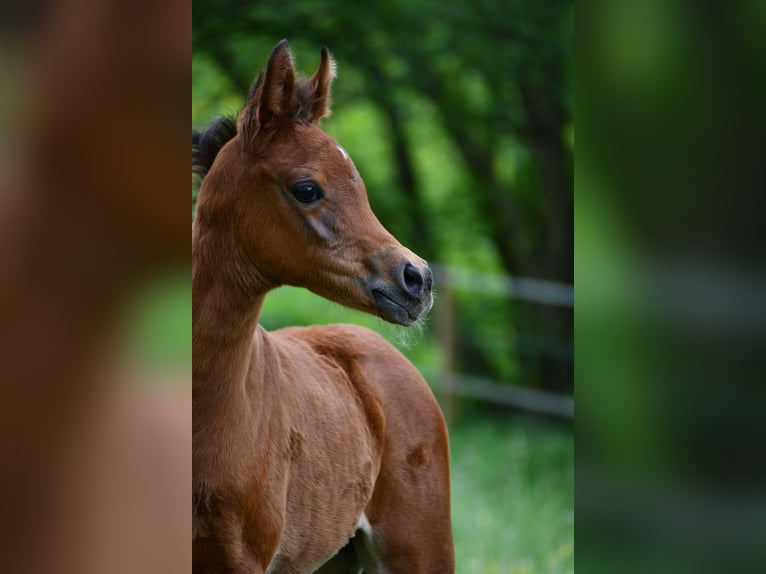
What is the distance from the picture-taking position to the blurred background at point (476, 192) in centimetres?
504

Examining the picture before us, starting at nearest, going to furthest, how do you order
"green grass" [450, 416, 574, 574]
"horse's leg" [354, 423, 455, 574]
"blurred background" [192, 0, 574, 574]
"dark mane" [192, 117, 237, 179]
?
1. "dark mane" [192, 117, 237, 179]
2. "horse's leg" [354, 423, 455, 574]
3. "green grass" [450, 416, 574, 574]
4. "blurred background" [192, 0, 574, 574]

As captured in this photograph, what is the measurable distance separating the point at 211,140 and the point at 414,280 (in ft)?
1.76

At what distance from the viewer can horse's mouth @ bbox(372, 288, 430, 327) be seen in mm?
1937

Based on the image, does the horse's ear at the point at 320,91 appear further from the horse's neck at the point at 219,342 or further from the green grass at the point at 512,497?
the green grass at the point at 512,497

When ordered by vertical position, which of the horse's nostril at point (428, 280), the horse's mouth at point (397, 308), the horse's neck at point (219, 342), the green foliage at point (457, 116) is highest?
the horse's nostril at point (428, 280)

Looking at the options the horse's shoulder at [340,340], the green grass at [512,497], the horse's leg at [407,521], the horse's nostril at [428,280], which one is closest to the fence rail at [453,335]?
the green grass at [512,497]

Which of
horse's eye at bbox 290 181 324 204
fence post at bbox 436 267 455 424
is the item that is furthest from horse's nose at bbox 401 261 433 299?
fence post at bbox 436 267 455 424

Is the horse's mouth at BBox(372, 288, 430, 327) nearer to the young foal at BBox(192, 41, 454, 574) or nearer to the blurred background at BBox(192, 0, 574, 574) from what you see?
the young foal at BBox(192, 41, 454, 574)

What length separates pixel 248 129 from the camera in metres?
1.97

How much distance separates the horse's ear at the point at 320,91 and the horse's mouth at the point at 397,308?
365mm

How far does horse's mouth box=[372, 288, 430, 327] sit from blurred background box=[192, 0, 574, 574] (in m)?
2.25

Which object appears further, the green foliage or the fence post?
the fence post
